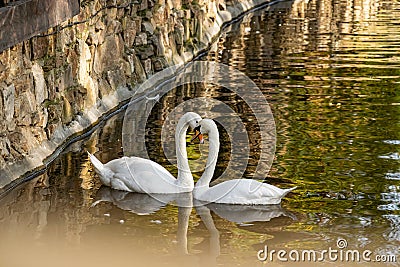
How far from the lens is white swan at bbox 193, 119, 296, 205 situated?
283 inches

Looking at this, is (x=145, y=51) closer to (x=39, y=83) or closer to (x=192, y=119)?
(x=39, y=83)

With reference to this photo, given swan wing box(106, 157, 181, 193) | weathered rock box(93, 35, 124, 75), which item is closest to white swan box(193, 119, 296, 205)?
swan wing box(106, 157, 181, 193)

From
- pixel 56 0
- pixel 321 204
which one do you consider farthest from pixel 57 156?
pixel 321 204

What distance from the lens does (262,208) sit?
722 centimetres

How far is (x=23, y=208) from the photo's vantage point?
721 centimetres

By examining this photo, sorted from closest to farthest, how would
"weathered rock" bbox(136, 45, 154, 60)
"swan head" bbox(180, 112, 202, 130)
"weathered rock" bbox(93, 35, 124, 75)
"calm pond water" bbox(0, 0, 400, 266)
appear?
"calm pond water" bbox(0, 0, 400, 266) < "swan head" bbox(180, 112, 202, 130) < "weathered rock" bbox(93, 35, 124, 75) < "weathered rock" bbox(136, 45, 154, 60)

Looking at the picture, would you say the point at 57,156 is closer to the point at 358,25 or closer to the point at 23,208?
the point at 23,208

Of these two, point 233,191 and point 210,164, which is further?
point 210,164

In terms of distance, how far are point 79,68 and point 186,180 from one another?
109 inches

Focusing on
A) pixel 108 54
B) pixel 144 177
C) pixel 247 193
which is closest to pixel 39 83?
pixel 144 177

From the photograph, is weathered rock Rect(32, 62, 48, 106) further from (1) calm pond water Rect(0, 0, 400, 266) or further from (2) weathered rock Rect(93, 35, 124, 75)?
(2) weathered rock Rect(93, 35, 124, 75)

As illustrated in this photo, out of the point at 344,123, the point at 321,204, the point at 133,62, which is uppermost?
the point at 133,62

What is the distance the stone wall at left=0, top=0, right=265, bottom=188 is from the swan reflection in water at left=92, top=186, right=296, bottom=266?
2.81 ft

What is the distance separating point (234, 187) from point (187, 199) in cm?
42
